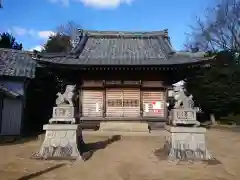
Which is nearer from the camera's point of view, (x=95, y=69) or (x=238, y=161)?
(x=238, y=161)

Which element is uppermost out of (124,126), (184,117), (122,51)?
(122,51)

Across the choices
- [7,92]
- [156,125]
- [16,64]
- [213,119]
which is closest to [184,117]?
[156,125]

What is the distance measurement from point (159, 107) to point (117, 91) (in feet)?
10.2

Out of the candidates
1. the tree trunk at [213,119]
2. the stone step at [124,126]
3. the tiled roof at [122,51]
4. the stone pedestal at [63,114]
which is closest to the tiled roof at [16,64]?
the tiled roof at [122,51]

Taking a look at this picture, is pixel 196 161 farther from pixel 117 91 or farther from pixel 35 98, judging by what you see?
pixel 35 98

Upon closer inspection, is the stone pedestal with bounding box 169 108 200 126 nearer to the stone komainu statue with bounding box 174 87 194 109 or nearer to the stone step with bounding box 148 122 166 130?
the stone komainu statue with bounding box 174 87 194 109

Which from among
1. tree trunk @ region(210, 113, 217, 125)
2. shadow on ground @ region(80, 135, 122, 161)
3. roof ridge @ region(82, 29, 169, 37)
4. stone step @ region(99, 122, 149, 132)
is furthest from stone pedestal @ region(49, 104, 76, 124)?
tree trunk @ region(210, 113, 217, 125)

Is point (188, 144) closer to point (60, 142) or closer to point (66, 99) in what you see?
point (60, 142)

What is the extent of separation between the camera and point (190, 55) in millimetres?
19828

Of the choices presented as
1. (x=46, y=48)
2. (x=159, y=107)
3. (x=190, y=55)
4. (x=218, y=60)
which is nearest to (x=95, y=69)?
(x=159, y=107)

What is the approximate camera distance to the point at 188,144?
11117mm

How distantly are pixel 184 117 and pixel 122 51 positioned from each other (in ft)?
39.0

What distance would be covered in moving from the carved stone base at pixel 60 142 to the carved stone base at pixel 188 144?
12.1 ft

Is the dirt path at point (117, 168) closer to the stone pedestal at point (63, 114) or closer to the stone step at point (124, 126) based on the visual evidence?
the stone pedestal at point (63, 114)
